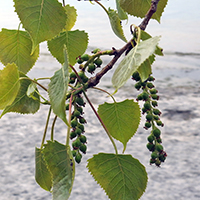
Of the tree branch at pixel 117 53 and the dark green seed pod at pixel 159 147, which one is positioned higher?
the tree branch at pixel 117 53

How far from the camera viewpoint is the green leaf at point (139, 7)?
10.6 inches

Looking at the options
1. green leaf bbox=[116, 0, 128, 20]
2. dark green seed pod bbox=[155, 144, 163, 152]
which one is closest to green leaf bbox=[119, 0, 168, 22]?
green leaf bbox=[116, 0, 128, 20]

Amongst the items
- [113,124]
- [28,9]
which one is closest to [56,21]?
[28,9]

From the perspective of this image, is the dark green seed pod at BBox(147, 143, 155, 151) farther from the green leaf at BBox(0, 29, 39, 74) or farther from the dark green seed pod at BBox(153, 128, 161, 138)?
the green leaf at BBox(0, 29, 39, 74)

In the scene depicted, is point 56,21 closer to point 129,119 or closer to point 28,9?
point 28,9

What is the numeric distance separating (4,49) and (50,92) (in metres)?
0.12

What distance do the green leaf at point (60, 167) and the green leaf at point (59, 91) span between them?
0.04 meters

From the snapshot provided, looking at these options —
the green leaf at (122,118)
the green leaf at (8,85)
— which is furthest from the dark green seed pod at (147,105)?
the green leaf at (8,85)

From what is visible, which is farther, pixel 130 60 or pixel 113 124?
pixel 113 124

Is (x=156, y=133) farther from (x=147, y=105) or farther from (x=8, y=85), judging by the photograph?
(x=8, y=85)

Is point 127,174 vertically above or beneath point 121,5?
beneath

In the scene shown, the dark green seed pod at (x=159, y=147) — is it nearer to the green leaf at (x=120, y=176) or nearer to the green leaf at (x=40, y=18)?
the green leaf at (x=120, y=176)

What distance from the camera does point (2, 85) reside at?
23cm

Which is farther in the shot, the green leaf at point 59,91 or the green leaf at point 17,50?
the green leaf at point 17,50
